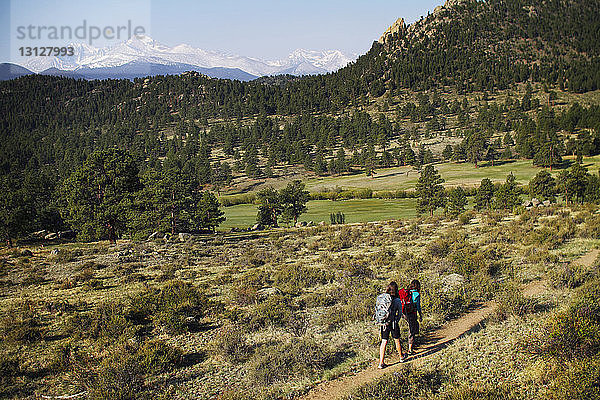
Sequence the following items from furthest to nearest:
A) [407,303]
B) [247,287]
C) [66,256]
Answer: [66,256], [247,287], [407,303]

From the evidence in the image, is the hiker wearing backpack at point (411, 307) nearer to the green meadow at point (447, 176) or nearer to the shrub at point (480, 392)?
the shrub at point (480, 392)

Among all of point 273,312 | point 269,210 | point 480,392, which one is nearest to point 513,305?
point 480,392

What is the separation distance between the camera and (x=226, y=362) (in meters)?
12.4

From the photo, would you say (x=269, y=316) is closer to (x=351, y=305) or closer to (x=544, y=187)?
(x=351, y=305)

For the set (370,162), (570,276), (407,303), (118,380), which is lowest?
(118,380)

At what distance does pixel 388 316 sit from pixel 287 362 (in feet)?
11.4

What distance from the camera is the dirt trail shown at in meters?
10.3

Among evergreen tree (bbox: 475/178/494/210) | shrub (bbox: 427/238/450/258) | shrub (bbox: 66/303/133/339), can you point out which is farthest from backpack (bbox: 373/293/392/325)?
evergreen tree (bbox: 475/178/494/210)

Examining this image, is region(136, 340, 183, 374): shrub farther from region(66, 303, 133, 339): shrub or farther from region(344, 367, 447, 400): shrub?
region(344, 367, 447, 400): shrub

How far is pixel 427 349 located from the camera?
12.2 meters

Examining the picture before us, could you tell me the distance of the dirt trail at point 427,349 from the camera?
10.3 meters

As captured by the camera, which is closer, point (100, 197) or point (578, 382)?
point (578, 382)

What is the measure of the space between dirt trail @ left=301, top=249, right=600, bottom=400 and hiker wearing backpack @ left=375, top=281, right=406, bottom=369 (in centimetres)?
41

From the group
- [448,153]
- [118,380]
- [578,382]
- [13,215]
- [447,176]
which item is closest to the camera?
[578,382]
